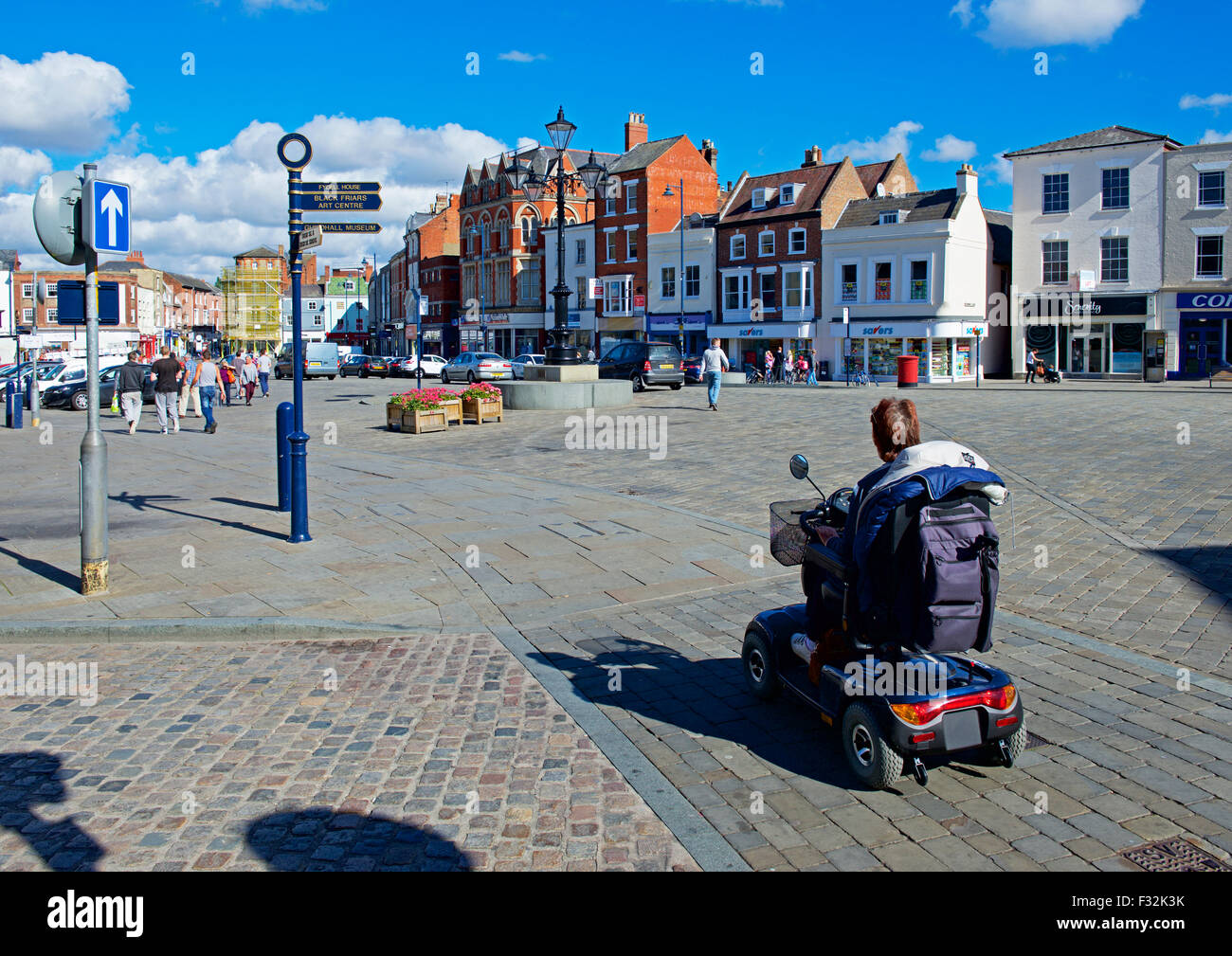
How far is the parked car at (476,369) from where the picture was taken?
1731 inches

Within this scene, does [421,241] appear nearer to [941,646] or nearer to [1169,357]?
[1169,357]

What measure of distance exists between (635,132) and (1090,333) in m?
31.0

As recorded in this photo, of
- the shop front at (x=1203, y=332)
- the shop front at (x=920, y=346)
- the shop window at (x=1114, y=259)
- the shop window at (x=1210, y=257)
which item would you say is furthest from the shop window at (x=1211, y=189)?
the shop front at (x=920, y=346)

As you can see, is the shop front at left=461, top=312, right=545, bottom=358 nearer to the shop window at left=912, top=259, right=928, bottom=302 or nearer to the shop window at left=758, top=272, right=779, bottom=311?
the shop window at left=758, top=272, right=779, bottom=311

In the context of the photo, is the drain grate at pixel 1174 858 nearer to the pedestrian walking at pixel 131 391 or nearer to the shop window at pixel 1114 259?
the pedestrian walking at pixel 131 391

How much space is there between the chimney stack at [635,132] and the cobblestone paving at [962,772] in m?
Result: 59.2

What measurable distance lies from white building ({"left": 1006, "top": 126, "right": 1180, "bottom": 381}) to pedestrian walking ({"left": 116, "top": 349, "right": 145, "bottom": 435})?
118ft

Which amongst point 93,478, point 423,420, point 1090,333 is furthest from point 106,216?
point 1090,333

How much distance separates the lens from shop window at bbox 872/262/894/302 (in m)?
45.6

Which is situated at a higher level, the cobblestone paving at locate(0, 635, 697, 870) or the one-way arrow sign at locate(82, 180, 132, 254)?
the one-way arrow sign at locate(82, 180, 132, 254)

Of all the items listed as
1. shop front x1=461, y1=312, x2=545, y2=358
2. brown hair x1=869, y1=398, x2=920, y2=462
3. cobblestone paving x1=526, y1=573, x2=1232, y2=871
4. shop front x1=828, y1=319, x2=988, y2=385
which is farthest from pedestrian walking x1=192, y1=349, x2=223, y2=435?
shop front x1=461, y1=312, x2=545, y2=358

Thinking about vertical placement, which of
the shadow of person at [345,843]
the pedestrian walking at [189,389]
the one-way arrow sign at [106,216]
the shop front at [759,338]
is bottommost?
the shadow of person at [345,843]
